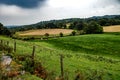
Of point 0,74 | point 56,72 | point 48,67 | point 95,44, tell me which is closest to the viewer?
point 0,74

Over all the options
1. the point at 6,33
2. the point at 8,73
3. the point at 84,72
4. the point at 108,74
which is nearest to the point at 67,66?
the point at 84,72

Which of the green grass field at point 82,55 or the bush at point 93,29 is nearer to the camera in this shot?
the green grass field at point 82,55

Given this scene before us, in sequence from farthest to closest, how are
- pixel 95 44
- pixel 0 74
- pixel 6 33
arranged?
pixel 6 33
pixel 95 44
pixel 0 74

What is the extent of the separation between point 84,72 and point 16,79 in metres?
14.1

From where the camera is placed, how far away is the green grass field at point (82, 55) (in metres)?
36.2

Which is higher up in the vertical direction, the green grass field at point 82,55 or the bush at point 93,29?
the bush at point 93,29

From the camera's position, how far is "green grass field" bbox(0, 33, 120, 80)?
36.2 m

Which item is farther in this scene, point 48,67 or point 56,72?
point 48,67

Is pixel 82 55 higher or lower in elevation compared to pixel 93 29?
lower

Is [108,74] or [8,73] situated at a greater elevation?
[8,73]

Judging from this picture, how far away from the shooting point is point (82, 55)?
180 ft

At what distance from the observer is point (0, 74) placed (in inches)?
930

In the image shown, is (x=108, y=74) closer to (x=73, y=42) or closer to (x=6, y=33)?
(x=73, y=42)

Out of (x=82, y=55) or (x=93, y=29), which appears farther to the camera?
(x=93, y=29)
